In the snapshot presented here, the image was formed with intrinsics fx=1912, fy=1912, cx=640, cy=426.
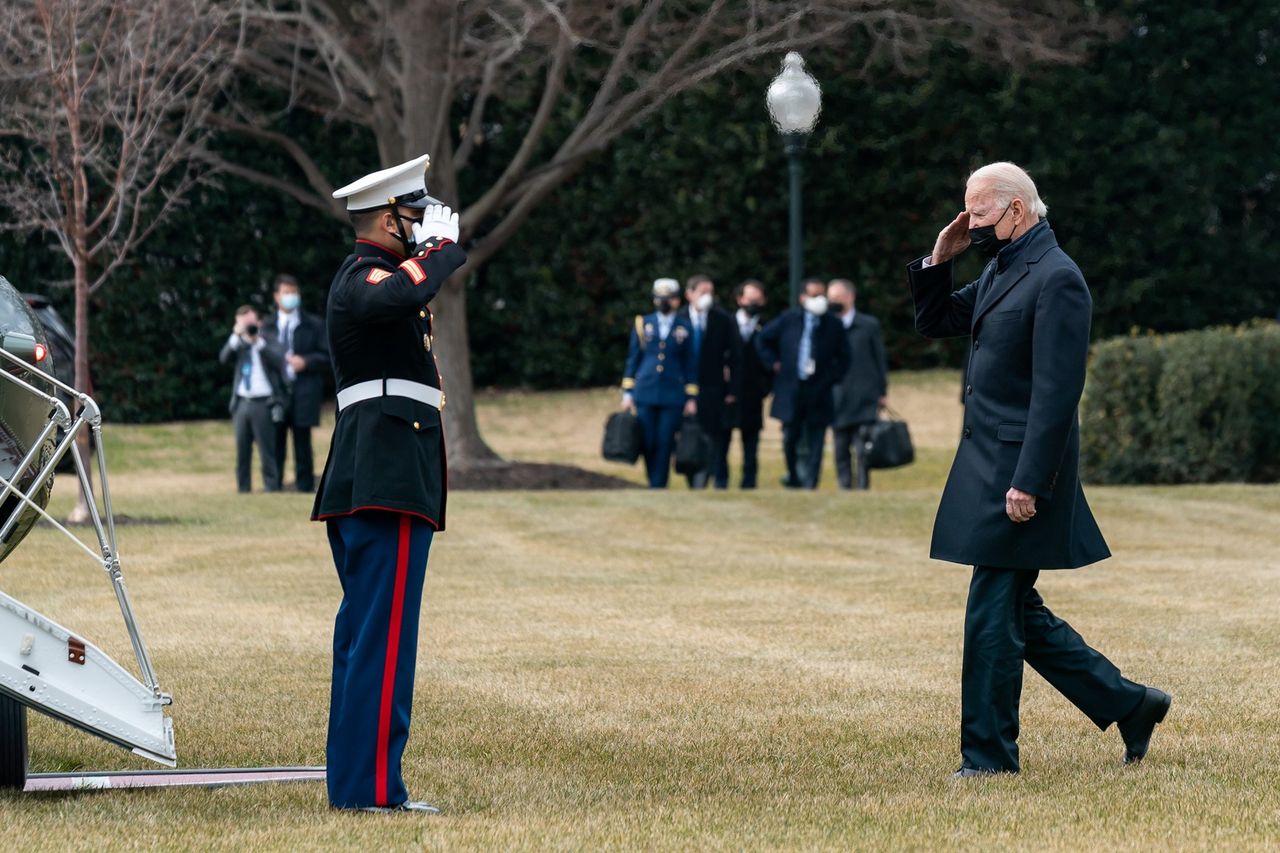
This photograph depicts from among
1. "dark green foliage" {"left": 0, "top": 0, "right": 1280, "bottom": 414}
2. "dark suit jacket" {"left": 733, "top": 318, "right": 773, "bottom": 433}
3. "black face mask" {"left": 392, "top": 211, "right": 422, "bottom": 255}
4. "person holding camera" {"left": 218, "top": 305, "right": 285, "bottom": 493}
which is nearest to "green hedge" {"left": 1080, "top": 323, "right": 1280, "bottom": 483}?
"dark suit jacket" {"left": 733, "top": 318, "right": 773, "bottom": 433}

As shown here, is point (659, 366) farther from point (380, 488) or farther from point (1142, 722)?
point (380, 488)

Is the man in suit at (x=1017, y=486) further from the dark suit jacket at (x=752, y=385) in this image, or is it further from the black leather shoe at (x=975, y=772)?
the dark suit jacket at (x=752, y=385)

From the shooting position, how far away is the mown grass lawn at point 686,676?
5.37m

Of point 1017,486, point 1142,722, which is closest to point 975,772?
point 1142,722

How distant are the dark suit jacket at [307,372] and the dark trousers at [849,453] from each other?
477 centimetres

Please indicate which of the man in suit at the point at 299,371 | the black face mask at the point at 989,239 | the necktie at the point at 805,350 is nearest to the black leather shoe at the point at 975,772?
the black face mask at the point at 989,239

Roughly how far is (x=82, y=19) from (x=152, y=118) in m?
1.38

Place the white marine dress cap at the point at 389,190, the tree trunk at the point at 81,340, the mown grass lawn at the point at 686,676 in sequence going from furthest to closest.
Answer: the tree trunk at the point at 81,340 < the white marine dress cap at the point at 389,190 < the mown grass lawn at the point at 686,676

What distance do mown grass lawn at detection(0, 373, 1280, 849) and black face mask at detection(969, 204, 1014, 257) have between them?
5.52 feet

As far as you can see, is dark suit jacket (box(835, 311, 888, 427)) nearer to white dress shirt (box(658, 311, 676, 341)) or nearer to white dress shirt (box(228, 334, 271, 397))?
white dress shirt (box(658, 311, 676, 341))

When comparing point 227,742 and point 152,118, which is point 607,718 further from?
point 152,118

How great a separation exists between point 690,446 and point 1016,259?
1132 cm

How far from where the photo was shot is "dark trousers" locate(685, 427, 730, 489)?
18.0 metres

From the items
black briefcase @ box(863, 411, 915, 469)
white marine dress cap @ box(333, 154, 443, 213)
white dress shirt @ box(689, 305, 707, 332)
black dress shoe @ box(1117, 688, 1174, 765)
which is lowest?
black dress shoe @ box(1117, 688, 1174, 765)
